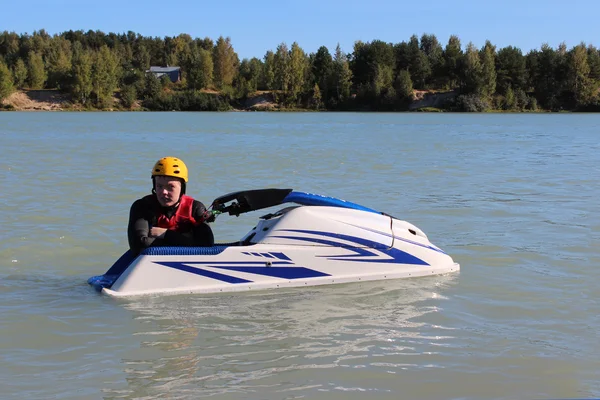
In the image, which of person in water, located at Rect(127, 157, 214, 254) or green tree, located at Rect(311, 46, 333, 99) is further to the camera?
green tree, located at Rect(311, 46, 333, 99)

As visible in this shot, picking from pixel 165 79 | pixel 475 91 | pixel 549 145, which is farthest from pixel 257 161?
pixel 165 79

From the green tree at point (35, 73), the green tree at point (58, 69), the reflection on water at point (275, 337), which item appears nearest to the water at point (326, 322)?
the reflection on water at point (275, 337)

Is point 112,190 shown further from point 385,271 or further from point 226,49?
point 226,49

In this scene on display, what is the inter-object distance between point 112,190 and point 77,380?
32.6ft

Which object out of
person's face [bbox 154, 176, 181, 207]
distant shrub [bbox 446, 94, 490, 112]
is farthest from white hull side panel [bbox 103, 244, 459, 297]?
distant shrub [bbox 446, 94, 490, 112]

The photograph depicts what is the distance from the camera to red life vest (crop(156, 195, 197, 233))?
6.84 metres

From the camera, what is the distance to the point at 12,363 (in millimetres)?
5023

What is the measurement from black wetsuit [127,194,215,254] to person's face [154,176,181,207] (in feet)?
0.35

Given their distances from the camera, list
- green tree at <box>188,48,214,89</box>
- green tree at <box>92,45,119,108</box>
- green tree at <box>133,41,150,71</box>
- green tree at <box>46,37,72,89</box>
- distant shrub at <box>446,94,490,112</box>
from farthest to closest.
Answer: green tree at <box>133,41,150,71</box>
green tree at <box>188,48,214,89</box>
green tree at <box>46,37,72,89</box>
green tree at <box>92,45,119,108</box>
distant shrub at <box>446,94,490,112</box>

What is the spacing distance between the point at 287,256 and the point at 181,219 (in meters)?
1.05

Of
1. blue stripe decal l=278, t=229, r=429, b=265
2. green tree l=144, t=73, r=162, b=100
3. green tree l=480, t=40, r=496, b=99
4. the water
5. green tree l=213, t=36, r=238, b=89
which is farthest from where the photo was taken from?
green tree l=213, t=36, r=238, b=89

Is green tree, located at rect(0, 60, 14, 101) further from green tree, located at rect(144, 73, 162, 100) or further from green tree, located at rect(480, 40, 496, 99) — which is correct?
green tree, located at rect(480, 40, 496, 99)

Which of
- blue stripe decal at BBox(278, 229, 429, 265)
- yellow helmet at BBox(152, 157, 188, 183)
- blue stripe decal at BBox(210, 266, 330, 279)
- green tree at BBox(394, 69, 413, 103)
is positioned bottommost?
blue stripe decal at BBox(210, 266, 330, 279)

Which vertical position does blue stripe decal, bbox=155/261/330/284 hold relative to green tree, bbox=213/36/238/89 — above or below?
below
